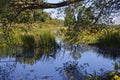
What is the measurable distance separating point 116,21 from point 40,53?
9695 millimetres

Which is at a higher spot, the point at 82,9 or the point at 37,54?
the point at 82,9

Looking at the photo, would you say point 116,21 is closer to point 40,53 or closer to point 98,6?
point 98,6

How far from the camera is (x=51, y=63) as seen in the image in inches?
622

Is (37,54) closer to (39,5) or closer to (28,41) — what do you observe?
(28,41)

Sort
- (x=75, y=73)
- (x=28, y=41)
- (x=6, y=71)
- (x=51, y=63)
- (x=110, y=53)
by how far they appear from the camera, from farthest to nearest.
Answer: (x=28, y=41)
(x=110, y=53)
(x=51, y=63)
(x=6, y=71)
(x=75, y=73)

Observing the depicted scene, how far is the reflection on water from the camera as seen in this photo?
12.3 metres

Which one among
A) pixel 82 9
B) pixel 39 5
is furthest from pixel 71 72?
pixel 39 5

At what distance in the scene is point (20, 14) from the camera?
957 cm

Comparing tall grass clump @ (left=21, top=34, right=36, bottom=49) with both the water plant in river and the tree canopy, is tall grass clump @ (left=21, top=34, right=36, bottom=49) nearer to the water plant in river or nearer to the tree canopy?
the water plant in river

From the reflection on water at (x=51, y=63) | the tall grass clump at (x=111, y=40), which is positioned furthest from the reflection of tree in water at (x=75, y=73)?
the tall grass clump at (x=111, y=40)

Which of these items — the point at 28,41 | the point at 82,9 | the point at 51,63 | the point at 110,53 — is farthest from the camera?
the point at 28,41

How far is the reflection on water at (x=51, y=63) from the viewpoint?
40.4ft

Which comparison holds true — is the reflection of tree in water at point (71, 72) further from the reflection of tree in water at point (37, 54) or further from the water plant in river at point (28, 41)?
the water plant in river at point (28, 41)

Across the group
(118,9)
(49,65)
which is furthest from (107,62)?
(118,9)
